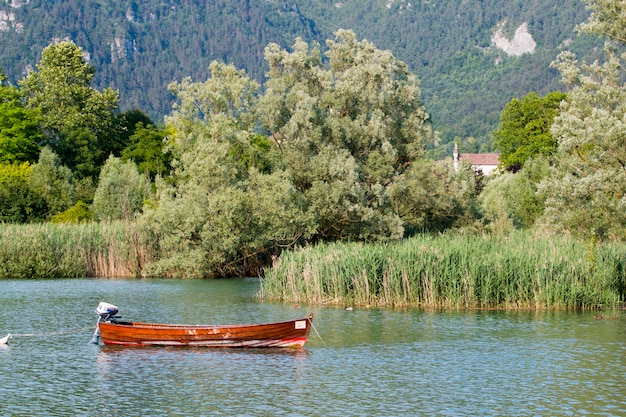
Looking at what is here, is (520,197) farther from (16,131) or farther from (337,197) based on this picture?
(16,131)

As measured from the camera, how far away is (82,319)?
31047 mm

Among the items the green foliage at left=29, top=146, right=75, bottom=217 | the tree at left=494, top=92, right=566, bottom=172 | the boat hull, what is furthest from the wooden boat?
the tree at left=494, top=92, right=566, bottom=172

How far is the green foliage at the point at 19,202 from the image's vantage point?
61281 mm

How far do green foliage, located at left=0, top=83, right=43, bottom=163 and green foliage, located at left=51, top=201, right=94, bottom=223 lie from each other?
1392cm

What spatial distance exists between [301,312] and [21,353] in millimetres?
10891

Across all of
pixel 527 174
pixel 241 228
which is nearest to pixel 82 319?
pixel 241 228

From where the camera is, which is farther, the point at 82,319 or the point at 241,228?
the point at 241,228

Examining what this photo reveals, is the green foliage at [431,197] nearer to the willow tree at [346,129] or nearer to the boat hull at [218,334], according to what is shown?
the willow tree at [346,129]

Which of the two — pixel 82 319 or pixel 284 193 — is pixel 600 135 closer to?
→ pixel 284 193

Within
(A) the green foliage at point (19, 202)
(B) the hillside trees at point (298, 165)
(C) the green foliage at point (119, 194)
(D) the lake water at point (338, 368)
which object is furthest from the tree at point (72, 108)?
(D) the lake water at point (338, 368)

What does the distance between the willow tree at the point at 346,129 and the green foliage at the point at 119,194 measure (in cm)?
1375

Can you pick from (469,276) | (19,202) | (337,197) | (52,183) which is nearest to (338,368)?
(469,276)

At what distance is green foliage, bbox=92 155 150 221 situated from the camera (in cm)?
6044

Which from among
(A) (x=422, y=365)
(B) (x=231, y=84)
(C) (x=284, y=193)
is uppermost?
(B) (x=231, y=84)
